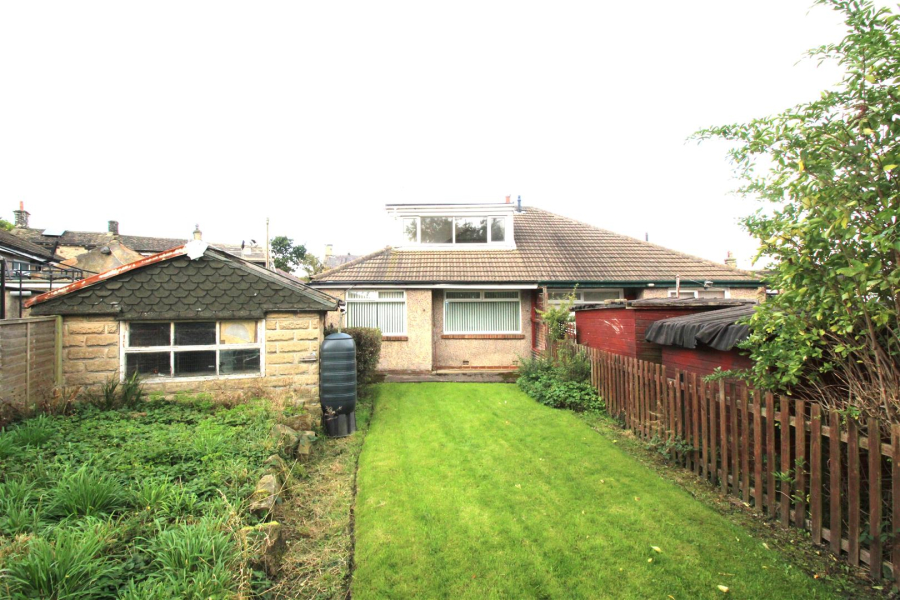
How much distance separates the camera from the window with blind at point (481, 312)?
14766 mm

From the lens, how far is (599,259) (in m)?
15.9

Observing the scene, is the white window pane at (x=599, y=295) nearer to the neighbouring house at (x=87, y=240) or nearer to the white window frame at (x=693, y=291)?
the white window frame at (x=693, y=291)

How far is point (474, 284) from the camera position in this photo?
14.1 meters

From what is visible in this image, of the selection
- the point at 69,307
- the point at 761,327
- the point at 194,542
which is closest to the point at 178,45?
the point at 69,307

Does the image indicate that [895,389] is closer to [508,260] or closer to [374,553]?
[374,553]

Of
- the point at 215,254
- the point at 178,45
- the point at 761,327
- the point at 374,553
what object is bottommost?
the point at 374,553

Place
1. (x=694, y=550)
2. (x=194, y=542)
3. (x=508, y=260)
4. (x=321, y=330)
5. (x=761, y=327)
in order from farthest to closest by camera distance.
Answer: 1. (x=508, y=260)
2. (x=321, y=330)
3. (x=761, y=327)
4. (x=694, y=550)
5. (x=194, y=542)

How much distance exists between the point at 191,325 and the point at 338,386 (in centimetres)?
288

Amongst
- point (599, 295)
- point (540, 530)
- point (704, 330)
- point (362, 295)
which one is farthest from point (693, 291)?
point (540, 530)

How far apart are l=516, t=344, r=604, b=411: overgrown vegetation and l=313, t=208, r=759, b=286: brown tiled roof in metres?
4.04

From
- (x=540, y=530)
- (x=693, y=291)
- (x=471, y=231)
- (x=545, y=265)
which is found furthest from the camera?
(x=471, y=231)

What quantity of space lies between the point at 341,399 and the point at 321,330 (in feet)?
5.10

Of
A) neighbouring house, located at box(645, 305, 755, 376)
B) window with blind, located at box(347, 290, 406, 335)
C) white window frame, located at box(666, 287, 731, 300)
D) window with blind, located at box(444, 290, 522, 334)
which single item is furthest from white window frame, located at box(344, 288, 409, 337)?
white window frame, located at box(666, 287, 731, 300)

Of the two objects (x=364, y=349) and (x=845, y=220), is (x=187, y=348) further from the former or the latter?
(x=845, y=220)
